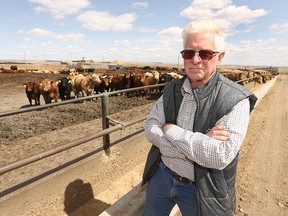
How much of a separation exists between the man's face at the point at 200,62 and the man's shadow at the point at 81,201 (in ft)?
8.63

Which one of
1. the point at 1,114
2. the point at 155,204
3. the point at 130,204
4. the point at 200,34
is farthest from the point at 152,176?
the point at 1,114

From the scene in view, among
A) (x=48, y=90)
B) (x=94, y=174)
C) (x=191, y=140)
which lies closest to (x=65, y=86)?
(x=48, y=90)

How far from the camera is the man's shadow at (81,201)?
3.40 meters

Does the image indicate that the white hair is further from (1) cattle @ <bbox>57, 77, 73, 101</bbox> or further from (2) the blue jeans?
(1) cattle @ <bbox>57, 77, 73, 101</bbox>

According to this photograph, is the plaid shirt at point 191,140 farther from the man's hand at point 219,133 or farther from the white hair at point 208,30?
the white hair at point 208,30

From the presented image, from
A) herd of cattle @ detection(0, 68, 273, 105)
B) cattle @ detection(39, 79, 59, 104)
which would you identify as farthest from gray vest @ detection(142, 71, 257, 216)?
cattle @ detection(39, 79, 59, 104)

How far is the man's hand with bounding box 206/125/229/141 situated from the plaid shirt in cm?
2

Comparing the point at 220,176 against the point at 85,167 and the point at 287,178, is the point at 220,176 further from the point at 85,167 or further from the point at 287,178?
the point at 287,178

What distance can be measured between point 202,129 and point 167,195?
0.60 m

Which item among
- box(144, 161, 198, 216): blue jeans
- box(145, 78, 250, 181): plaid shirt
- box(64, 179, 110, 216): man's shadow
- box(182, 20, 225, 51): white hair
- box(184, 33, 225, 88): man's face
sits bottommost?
box(64, 179, 110, 216): man's shadow

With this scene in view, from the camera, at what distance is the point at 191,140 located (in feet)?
4.92

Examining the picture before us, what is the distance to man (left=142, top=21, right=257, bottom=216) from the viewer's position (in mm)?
1472

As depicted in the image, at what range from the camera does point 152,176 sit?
193 centimetres

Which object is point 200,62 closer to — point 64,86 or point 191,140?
point 191,140
